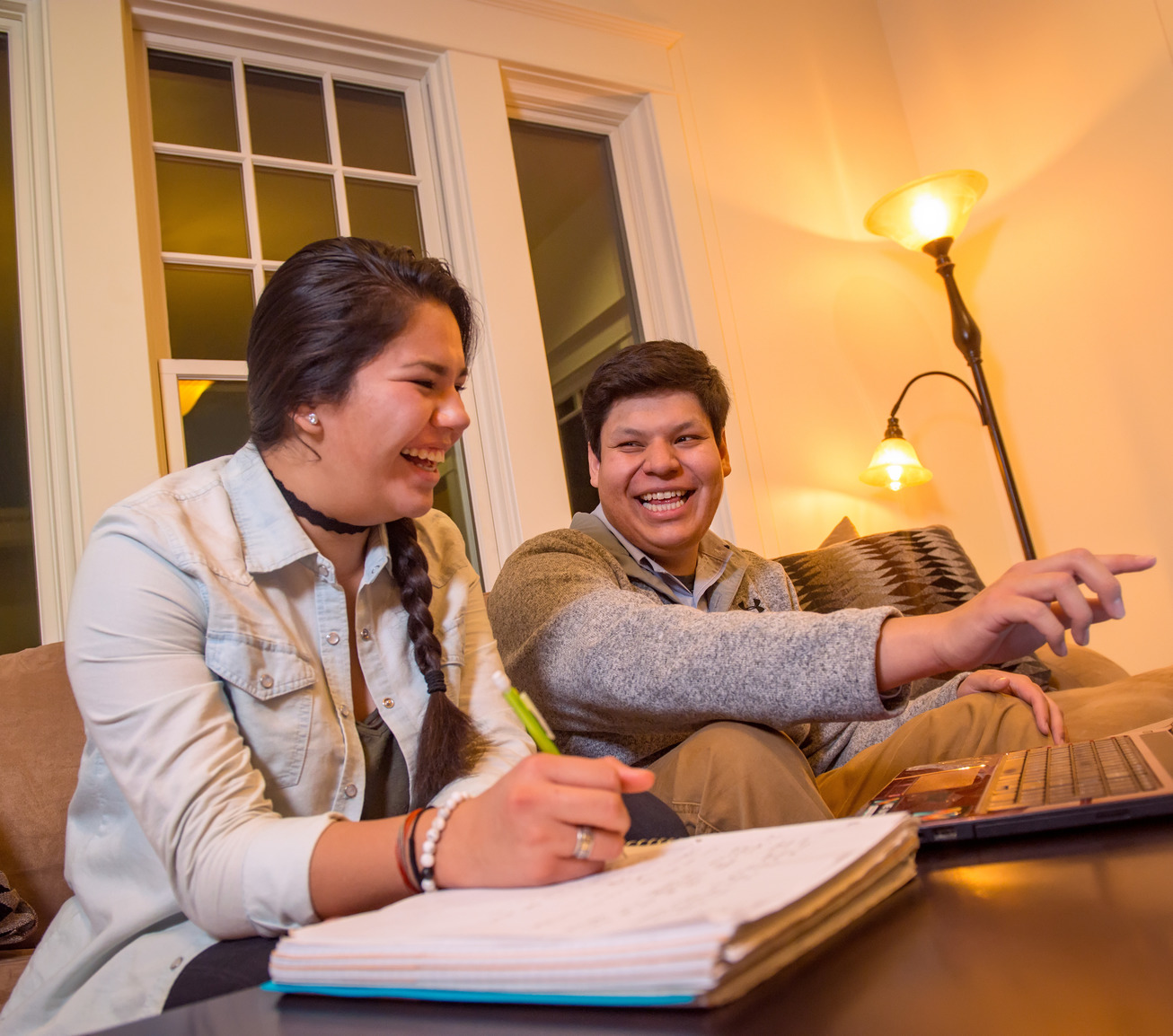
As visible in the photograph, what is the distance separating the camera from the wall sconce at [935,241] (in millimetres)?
2828

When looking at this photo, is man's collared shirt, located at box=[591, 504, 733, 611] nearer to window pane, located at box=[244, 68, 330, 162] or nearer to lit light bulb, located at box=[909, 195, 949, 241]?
window pane, located at box=[244, 68, 330, 162]

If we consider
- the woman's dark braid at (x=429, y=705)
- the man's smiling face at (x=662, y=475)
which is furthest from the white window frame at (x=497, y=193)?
the woman's dark braid at (x=429, y=705)

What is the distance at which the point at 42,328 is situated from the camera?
2.05 metres

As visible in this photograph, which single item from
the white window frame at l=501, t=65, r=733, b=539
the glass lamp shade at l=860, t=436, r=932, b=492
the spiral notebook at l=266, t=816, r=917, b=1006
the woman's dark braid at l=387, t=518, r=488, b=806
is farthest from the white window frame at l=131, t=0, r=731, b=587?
the spiral notebook at l=266, t=816, r=917, b=1006

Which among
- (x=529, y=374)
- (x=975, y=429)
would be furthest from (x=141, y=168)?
(x=975, y=429)

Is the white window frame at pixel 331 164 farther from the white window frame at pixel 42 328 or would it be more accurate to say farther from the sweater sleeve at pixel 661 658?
the sweater sleeve at pixel 661 658

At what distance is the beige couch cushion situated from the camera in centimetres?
126

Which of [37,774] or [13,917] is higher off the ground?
[37,774]

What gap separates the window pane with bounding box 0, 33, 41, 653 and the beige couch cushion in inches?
26.3

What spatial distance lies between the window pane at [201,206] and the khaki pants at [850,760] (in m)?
1.90

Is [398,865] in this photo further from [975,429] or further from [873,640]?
[975,429]

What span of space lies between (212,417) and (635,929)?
210 centimetres

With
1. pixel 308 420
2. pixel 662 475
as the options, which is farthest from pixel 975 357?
pixel 308 420

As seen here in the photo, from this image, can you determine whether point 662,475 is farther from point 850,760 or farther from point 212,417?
point 212,417
